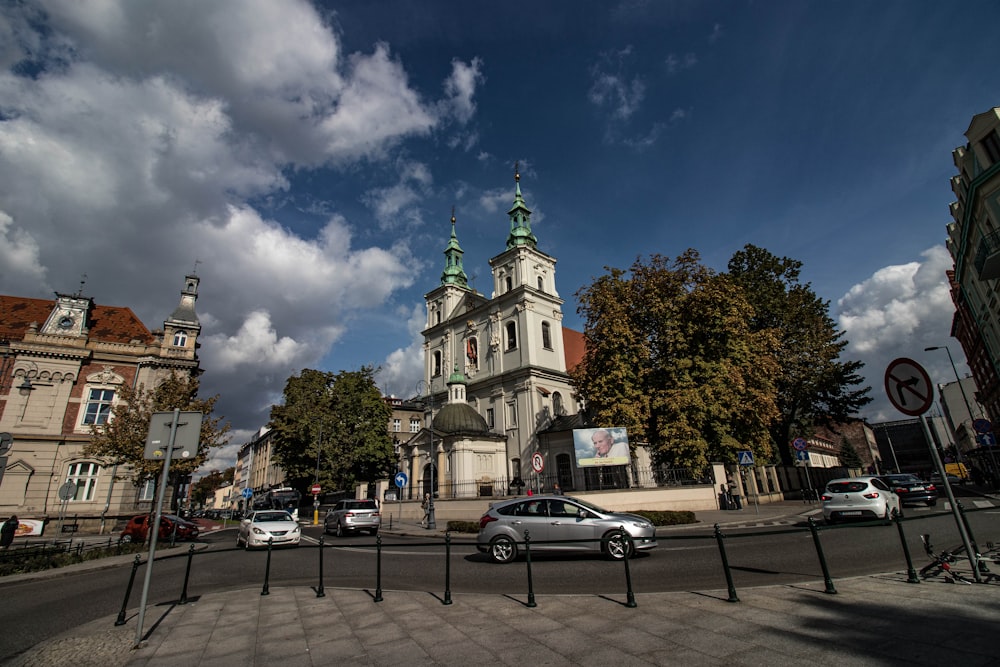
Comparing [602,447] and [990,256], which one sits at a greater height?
[990,256]

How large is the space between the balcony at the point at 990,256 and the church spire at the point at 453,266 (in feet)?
130

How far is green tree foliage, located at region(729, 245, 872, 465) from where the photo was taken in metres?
31.5

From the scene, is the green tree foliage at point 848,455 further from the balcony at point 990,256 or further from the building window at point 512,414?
the building window at point 512,414

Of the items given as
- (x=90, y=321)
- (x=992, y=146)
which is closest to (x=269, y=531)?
(x=90, y=321)

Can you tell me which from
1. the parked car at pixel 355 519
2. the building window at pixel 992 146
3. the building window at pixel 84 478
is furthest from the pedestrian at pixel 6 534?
the building window at pixel 992 146

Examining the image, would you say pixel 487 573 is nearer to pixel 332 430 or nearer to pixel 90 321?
pixel 332 430

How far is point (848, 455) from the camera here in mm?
90062

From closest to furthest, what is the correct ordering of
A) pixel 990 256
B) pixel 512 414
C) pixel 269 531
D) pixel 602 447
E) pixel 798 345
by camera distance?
pixel 269 531
pixel 990 256
pixel 602 447
pixel 798 345
pixel 512 414

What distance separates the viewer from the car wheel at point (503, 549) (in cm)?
1121

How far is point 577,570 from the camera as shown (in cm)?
980

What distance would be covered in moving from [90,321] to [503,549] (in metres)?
42.2

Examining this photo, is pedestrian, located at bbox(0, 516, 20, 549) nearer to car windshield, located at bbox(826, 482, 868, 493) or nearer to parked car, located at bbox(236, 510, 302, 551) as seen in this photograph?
parked car, located at bbox(236, 510, 302, 551)

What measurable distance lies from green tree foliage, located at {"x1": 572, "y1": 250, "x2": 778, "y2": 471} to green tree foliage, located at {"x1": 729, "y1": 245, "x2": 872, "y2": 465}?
7851mm

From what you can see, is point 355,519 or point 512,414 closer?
point 355,519
